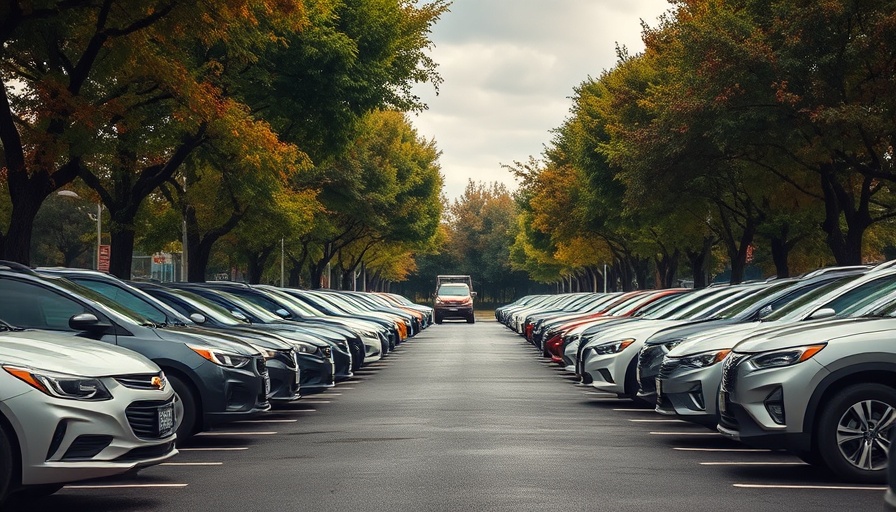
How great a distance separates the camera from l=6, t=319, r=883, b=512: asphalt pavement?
926cm

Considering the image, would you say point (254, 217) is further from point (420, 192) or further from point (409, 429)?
point (420, 192)

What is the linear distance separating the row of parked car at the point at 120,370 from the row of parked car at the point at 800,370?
4.18 metres

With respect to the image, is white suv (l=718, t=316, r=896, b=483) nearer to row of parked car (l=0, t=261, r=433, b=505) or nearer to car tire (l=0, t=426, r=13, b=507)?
row of parked car (l=0, t=261, r=433, b=505)

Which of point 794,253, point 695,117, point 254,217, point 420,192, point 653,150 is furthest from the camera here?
point 420,192

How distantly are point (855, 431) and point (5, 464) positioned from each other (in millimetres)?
6004

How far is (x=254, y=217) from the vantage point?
38.7 metres

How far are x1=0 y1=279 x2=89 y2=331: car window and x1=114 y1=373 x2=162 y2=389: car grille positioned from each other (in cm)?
232

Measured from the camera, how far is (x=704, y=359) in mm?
12688

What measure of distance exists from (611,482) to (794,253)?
149ft

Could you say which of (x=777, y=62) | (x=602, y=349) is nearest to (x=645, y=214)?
(x=777, y=62)

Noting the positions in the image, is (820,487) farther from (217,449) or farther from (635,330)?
(635,330)

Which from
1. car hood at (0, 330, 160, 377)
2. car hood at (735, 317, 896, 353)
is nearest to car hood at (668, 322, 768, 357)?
car hood at (735, 317, 896, 353)

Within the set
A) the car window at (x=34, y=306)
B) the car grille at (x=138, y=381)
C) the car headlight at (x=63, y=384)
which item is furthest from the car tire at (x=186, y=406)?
the car headlight at (x=63, y=384)

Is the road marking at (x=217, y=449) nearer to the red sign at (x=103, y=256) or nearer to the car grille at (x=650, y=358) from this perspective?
the car grille at (x=650, y=358)
